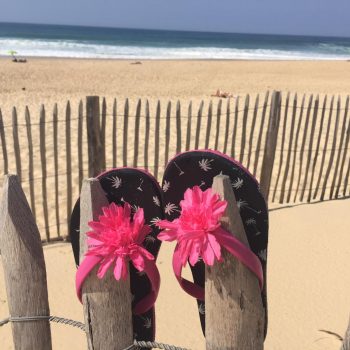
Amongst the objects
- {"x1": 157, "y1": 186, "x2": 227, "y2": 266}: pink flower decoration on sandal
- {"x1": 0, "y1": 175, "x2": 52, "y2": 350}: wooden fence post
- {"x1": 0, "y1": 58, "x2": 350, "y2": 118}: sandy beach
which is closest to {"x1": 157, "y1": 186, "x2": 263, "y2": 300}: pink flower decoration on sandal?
{"x1": 157, "y1": 186, "x2": 227, "y2": 266}: pink flower decoration on sandal

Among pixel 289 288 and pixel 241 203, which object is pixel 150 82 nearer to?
pixel 289 288

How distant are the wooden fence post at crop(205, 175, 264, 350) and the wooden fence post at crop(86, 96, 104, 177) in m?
3.01

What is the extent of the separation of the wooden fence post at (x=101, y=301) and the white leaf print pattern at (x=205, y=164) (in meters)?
0.30

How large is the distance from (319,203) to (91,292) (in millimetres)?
4307

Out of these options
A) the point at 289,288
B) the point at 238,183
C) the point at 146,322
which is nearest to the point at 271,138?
the point at 289,288

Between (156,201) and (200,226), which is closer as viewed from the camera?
(200,226)

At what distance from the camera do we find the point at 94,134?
12.9 ft

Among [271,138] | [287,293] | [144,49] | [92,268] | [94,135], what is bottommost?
[144,49]

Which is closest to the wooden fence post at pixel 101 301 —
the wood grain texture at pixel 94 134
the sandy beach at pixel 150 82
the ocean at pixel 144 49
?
the wood grain texture at pixel 94 134

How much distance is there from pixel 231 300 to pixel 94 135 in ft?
10.1

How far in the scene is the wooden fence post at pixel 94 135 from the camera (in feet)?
12.7

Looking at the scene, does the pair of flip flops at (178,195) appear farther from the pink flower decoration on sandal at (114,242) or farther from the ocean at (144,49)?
the ocean at (144,49)

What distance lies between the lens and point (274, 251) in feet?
12.6

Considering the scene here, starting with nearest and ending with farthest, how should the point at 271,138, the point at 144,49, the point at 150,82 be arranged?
the point at 271,138 → the point at 150,82 → the point at 144,49
